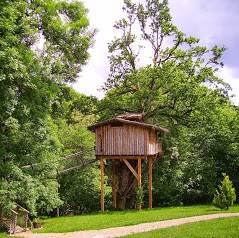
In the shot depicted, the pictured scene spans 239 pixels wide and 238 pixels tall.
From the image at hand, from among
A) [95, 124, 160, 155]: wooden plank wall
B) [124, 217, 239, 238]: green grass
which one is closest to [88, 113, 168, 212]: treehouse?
[95, 124, 160, 155]: wooden plank wall

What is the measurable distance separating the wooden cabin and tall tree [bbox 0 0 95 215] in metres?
4.51

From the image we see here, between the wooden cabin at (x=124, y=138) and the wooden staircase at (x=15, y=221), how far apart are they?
7454 millimetres

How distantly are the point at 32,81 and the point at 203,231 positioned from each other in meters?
12.2

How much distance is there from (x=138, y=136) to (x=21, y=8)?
1132 centimetres

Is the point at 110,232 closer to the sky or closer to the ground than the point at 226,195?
closer to the ground

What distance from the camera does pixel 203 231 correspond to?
1448 cm

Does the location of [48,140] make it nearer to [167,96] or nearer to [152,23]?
[167,96]

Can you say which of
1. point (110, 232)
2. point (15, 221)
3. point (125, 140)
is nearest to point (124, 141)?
point (125, 140)

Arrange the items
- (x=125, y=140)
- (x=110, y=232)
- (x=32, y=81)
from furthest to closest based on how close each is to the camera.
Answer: (x=125, y=140) → (x=32, y=81) → (x=110, y=232)

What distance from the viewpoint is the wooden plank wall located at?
2477 cm

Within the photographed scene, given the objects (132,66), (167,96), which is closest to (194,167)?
(167,96)

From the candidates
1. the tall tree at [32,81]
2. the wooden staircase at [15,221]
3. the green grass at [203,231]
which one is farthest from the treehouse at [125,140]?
the green grass at [203,231]

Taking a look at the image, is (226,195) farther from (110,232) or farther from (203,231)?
(110,232)

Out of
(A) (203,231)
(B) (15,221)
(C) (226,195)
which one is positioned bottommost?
(B) (15,221)
